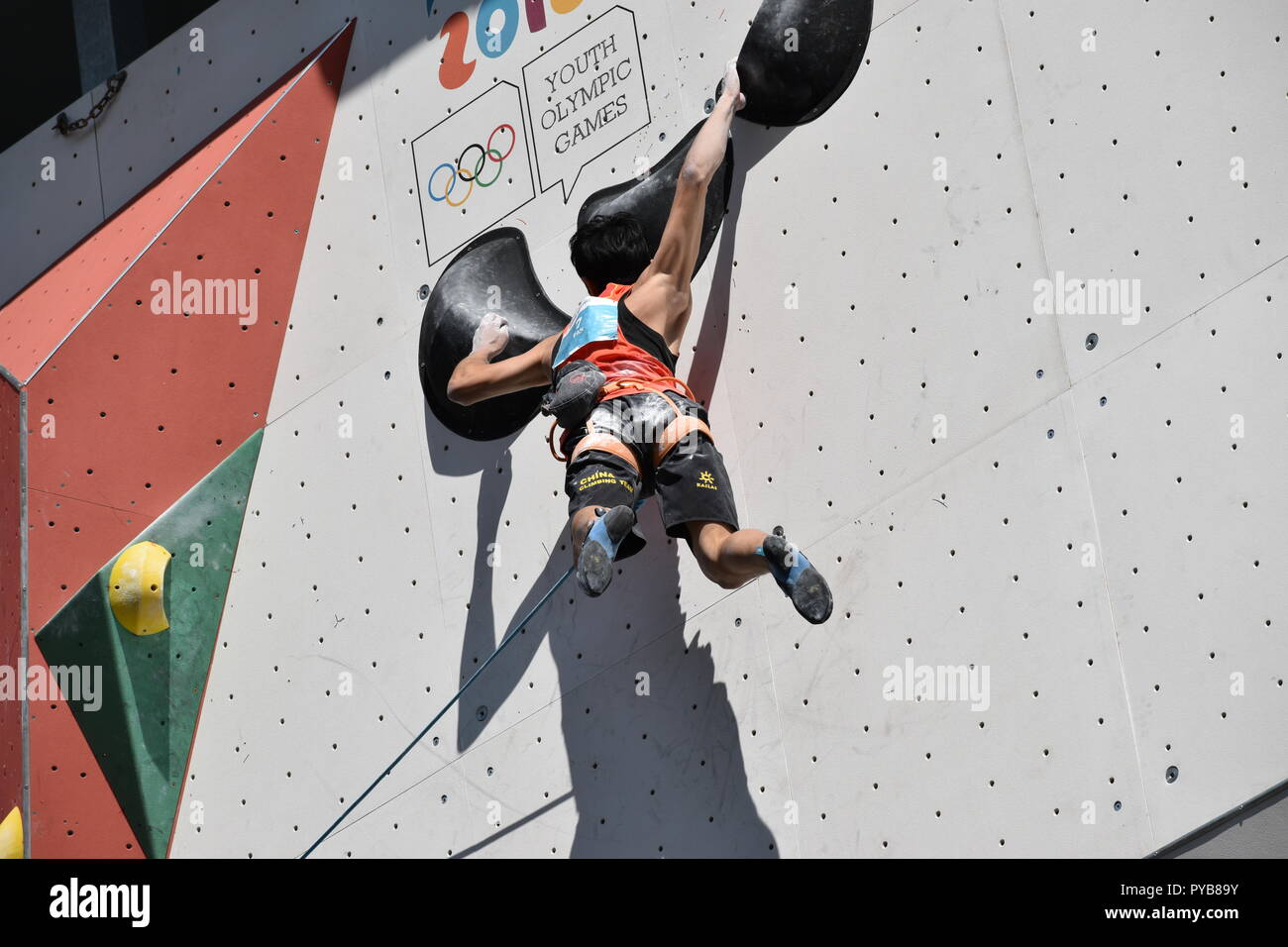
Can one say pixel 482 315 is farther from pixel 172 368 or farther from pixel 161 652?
pixel 161 652

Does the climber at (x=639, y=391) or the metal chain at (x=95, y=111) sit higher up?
the metal chain at (x=95, y=111)

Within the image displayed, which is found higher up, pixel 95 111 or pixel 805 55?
pixel 95 111

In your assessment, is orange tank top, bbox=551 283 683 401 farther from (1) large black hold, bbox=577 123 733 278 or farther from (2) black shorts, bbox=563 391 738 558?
(1) large black hold, bbox=577 123 733 278

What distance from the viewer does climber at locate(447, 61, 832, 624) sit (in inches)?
125

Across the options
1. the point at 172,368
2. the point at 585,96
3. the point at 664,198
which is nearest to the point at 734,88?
the point at 664,198

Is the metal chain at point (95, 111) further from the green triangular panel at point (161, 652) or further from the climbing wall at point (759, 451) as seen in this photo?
the green triangular panel at point (161, 652)

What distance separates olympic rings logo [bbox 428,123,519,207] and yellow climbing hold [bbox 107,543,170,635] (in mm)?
1407

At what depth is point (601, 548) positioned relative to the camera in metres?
2.92

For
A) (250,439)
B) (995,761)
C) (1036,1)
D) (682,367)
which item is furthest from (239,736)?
(1036,1)

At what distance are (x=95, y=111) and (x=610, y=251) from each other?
2596 mm

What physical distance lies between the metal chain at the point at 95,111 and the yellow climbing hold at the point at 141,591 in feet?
5.78

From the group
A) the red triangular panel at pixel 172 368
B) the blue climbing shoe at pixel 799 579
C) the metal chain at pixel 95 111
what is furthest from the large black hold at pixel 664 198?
the metal chain at pixel 95 111

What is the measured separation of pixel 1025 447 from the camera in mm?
3307

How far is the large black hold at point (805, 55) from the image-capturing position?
3697 mm
